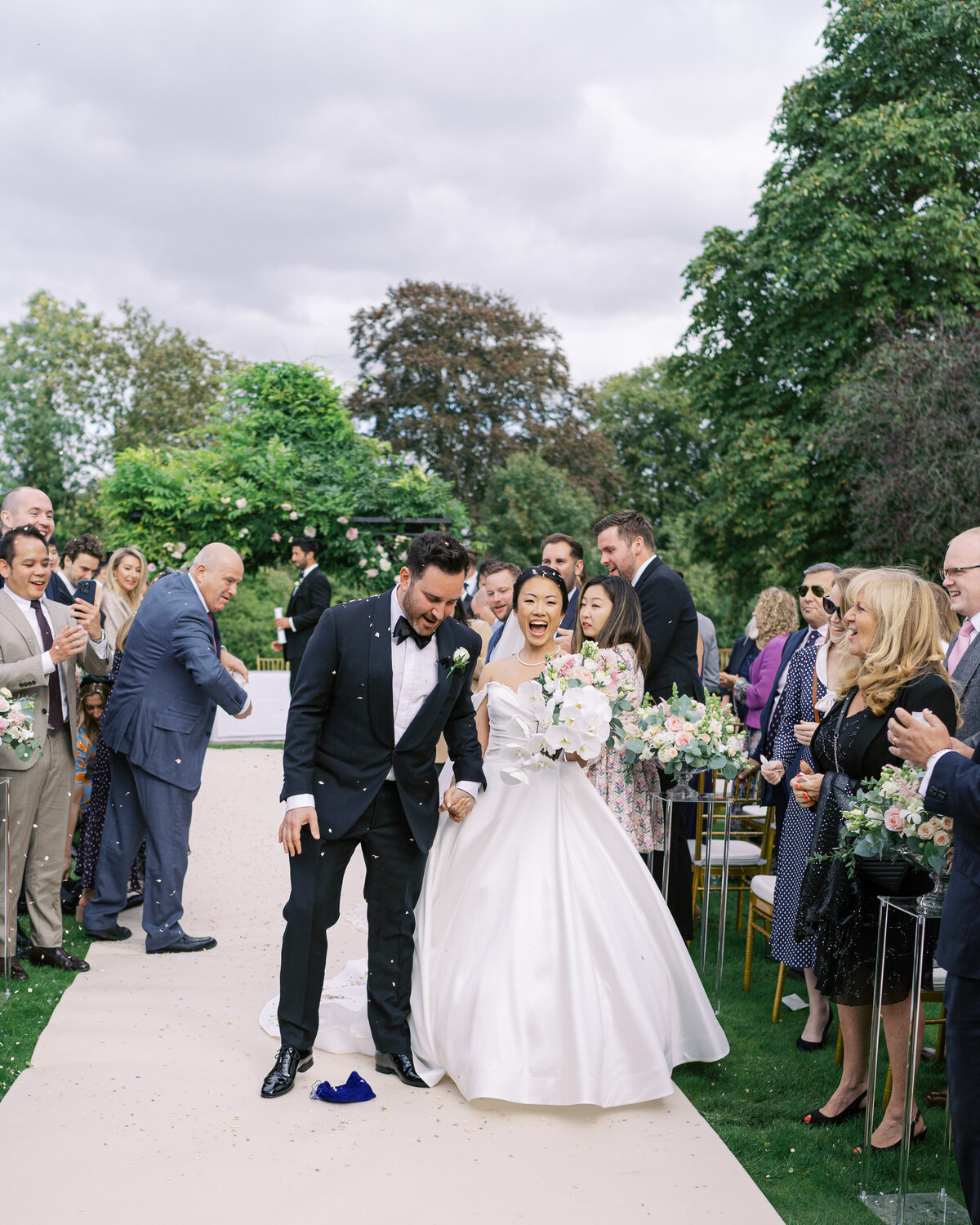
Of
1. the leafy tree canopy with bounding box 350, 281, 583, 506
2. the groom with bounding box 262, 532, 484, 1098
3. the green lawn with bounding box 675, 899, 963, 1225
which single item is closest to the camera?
the green lawn with bounding box 675, 899, 963, 1225

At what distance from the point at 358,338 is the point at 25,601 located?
1104 inches

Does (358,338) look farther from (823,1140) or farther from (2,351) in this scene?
(823,1140)

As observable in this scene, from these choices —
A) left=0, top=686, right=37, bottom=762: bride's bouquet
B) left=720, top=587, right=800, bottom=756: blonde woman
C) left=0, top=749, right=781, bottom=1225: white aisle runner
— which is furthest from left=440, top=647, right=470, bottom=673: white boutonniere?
left=720, top=587, right=800, bottom=756: blonde woman

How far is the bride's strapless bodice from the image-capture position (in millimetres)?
4496

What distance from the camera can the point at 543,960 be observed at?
4.03m

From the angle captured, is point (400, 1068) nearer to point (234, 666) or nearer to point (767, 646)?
point (234, 666)

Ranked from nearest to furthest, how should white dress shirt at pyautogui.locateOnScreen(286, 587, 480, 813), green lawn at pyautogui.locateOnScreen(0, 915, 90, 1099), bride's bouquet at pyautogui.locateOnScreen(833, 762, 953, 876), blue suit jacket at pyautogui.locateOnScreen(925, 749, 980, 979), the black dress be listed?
1. blue suit jacket at pyautogui.locateOnScreen(925, 749, 980, 979)
2. bride's bouquet at pyautogui.locateOnScreen(833, 762, 953, 876)
3. the black dress
4. white dress shirt at pyautogui.locateOnScreen(286, 587, 480, 813)
5. green lawn at pyautogui.locateOnScreen(0, 915, 90, 1099)

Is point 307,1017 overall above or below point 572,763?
below

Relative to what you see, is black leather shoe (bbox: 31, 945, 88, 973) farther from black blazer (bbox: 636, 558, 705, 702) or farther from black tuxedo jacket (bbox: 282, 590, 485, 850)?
black blazer (bbox: 636, 558, 705, 702)

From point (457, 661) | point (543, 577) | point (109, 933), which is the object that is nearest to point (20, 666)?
point (109, 933)

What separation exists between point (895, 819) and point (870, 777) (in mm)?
561

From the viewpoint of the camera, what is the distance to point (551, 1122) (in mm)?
3904

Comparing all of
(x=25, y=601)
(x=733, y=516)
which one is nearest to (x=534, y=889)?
(x=25, y=601)

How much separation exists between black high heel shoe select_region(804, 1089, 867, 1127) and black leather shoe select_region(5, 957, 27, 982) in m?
3.78
